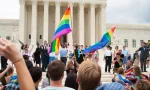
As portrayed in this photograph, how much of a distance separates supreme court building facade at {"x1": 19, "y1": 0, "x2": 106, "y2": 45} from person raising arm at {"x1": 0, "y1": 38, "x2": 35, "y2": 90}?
52113 mm

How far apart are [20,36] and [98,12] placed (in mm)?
19086

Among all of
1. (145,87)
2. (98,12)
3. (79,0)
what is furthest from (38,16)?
(145,87)

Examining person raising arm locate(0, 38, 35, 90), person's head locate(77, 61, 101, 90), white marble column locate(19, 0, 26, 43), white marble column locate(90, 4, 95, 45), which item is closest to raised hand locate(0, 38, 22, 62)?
person raising arm locate(0, 38, 35, 90)

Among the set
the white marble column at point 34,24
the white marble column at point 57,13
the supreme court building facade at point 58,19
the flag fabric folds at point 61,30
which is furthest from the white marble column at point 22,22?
the flag fabric folds at point 61,30

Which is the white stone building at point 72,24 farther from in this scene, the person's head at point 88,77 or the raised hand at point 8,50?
the raised hand at point 8,50

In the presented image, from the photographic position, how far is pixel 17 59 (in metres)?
2.10

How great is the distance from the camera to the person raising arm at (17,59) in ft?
6.66

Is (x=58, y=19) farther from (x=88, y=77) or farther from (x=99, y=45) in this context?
(x=88, y=77)

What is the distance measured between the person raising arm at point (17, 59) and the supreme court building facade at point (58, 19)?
52.1 m

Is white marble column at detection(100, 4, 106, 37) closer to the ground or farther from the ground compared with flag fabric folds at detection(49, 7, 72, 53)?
farther from the ground

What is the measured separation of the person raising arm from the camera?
79.9 inches

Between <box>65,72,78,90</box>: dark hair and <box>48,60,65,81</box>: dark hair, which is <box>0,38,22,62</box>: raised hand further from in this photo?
<box>65,72,78,90</box>: dark hair

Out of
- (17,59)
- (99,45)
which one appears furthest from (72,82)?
(99,45)

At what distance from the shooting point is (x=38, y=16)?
59.2 m
